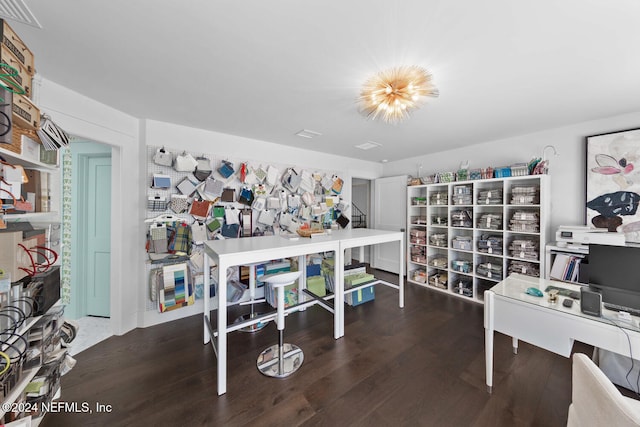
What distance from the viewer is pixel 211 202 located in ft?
10.0

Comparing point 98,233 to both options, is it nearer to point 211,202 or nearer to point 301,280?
point 211,202

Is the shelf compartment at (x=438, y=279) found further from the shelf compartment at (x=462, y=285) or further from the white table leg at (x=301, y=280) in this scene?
the white table leg at (x=301, y=280)

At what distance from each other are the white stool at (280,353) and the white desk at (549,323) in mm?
1584

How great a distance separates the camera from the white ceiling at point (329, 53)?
1.23 meters

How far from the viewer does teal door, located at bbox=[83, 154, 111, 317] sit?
284 centimetres

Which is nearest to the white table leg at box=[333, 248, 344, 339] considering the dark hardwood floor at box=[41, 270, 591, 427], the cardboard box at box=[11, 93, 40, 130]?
the dark hardwood floor at box=[41, 270, 591, 427]

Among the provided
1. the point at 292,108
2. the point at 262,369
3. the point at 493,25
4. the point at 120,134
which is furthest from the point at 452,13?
the point at 120,134

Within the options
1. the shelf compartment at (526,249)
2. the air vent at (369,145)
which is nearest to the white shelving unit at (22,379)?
the air vent at (369,145)

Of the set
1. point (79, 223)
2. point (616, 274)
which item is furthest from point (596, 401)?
point (79, 223)

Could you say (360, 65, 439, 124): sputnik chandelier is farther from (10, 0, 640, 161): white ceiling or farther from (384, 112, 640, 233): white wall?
(384, 112, 640, 233): white wall

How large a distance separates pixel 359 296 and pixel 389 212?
7.23 ft

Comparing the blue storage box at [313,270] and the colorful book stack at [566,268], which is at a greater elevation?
the colorful book stack at [566,268]

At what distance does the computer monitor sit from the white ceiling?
1346 millimetres

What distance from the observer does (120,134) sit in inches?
97.7
